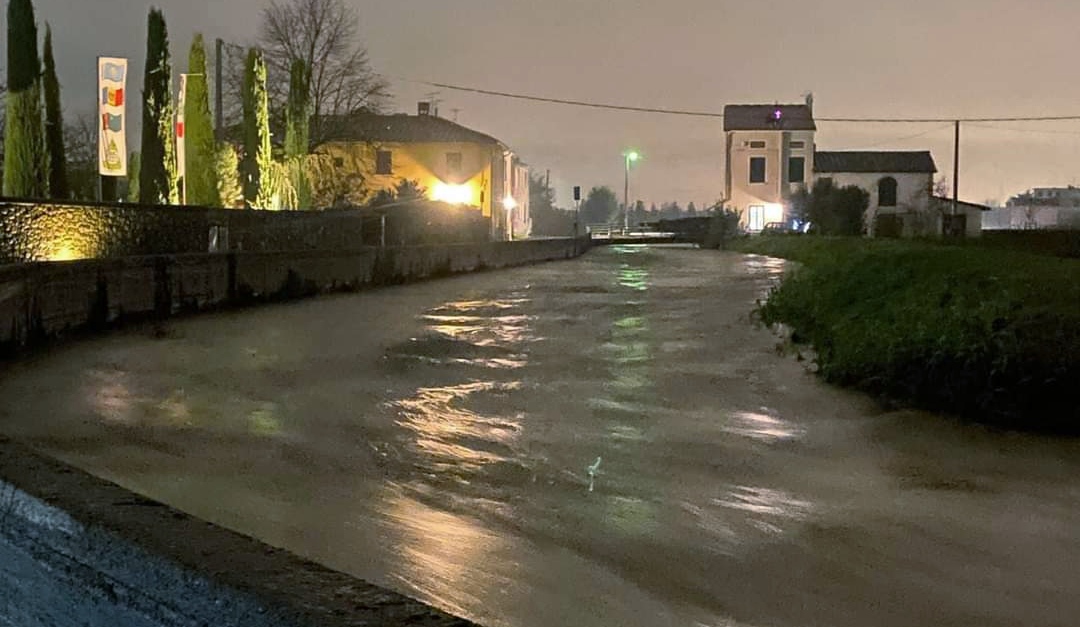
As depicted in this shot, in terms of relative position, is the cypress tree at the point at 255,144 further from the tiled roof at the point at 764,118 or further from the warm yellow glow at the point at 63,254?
the tiled roof at the point at 764,118

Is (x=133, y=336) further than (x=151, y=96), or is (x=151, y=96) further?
(x=151, y=96)

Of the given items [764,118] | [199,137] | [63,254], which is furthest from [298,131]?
[764,118]

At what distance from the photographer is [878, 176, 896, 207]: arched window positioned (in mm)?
63656

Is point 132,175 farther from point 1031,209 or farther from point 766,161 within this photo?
point 1031,209

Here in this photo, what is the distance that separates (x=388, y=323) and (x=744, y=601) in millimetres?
11847

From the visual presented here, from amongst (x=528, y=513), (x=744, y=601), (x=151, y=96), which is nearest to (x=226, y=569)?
(x=744, y=601)

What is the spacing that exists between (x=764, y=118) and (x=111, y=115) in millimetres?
49160

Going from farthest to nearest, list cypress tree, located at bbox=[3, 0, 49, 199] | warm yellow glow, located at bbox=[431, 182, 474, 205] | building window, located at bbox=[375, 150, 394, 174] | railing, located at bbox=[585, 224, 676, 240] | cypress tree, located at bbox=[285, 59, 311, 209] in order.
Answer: railing, located at bbox=[585, 224, 676, 240]
building window, located at bbox=[375, 150, 394, 174]
warm yellow glow, located at bbox=[431, 182, 474, 205]
cypress tree, located at bbox=[285, 59, 311, 209]
cypress tree, located at bbox=[3, 0, 49, 199]

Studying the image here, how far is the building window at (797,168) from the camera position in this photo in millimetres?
64562

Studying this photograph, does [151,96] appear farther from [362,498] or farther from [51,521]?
[51,521]

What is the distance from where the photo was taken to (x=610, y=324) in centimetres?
1619

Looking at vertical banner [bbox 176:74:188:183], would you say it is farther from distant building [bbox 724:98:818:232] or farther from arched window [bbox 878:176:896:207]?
arched window [bbox 878:176:896:207]

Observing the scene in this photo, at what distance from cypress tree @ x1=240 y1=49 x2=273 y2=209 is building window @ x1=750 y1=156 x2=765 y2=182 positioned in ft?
134

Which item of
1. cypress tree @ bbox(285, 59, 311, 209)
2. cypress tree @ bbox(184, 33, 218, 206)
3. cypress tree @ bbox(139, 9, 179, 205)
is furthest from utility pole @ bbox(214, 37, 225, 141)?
cypress tree @ bbox(139, 9, 179, 205)
